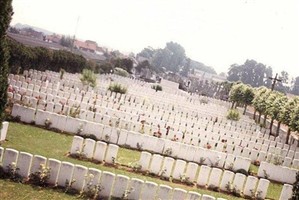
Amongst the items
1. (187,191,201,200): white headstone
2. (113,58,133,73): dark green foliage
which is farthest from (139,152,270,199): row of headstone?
(113,58,133,73): dark green foliage

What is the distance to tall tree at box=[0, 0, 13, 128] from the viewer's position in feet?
24.5

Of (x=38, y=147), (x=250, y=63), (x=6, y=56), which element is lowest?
(x=38, y=147)

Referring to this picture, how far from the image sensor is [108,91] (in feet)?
99.5

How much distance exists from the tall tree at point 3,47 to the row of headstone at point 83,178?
2001 mm

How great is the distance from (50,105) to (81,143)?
5640 millimetres

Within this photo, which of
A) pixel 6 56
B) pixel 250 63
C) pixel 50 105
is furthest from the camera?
pixel 250 63

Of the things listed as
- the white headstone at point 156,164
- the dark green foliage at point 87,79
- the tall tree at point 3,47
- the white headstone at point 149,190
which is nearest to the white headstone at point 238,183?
the white headstone at point 156,164

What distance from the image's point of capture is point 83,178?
32.3 ft

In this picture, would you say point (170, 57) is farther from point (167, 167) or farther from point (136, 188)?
point (136, 188)

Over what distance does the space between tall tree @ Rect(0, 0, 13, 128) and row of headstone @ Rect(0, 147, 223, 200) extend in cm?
200

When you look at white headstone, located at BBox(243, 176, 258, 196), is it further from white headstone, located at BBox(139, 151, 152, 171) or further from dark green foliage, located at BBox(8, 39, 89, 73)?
dark green foliage, located at BBox(8, 39, 89, 73)

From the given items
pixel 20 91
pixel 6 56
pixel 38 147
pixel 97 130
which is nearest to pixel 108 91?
pixel 20 91

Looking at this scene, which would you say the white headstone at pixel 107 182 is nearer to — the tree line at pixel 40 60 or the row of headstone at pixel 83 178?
the row of headstone at pixel 83 178

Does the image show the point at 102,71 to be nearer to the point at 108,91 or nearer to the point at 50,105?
the point at 108,91
